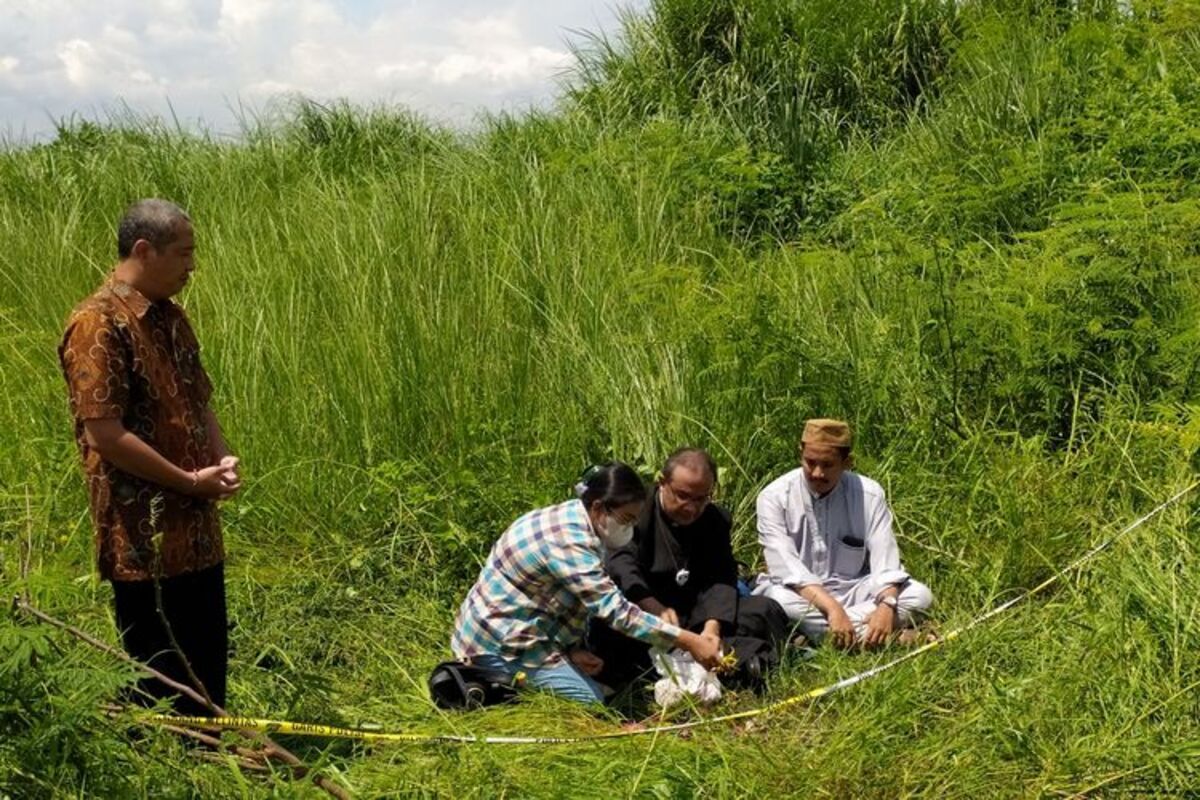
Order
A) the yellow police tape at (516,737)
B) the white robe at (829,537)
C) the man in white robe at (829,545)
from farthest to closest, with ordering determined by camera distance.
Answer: the white robe at (829,537)
the man in white robe at (829,545)
the yellow police tape at (516,737)

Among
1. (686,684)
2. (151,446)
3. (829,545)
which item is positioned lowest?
(686,684)

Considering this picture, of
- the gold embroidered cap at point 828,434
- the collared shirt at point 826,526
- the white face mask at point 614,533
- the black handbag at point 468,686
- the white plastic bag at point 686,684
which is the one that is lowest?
the white plastic bag at point 686,684

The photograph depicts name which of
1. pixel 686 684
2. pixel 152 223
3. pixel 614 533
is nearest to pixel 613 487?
pixel 614 533

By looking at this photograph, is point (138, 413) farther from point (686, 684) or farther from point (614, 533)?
point (686, 684)

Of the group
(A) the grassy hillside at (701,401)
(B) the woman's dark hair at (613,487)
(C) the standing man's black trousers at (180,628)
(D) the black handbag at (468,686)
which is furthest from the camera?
(D) the black handbag at (468,686)

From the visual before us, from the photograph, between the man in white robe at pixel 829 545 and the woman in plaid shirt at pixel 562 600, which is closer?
the woman in plaid shirt at pixel 562 600

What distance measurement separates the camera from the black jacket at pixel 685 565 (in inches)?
181

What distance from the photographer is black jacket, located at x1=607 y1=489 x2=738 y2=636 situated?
4.61m

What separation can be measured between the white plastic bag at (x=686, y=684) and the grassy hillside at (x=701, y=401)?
0.25 metres

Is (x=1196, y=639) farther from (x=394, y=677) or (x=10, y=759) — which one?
(x=10, y=759)

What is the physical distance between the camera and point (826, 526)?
16.3 feet

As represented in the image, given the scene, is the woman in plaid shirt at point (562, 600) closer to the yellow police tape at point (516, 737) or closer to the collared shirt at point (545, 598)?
the collared shirt at point (545, 598)

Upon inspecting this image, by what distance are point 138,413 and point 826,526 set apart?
2634 mm

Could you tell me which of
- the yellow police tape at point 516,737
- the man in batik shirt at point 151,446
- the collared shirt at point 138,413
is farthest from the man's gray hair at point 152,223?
the yellow police tape at point 516,737
